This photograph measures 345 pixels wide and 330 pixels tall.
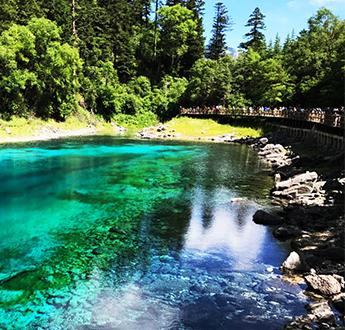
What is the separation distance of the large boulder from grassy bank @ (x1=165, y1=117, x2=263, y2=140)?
4120 centimetres

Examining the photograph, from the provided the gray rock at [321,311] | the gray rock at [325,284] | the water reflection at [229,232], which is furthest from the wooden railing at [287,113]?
the gray rock at [321,311]

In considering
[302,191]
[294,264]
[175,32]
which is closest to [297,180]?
[302,191]

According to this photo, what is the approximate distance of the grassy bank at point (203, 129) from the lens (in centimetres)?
6024

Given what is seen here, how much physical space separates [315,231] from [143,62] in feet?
255

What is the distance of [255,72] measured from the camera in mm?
66062

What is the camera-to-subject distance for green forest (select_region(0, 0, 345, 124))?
167 ft

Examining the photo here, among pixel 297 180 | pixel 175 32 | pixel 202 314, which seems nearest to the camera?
pixel 202 314

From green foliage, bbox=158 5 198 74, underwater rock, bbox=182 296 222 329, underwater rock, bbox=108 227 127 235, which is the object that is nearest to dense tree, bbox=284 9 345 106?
green foliage, bbox=158 5 198 74

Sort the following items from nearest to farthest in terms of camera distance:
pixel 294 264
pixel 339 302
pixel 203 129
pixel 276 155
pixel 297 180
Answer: pixel 339 302
pixel 294 264
pixel 297 180
pixel 276 155
pixel 203 129

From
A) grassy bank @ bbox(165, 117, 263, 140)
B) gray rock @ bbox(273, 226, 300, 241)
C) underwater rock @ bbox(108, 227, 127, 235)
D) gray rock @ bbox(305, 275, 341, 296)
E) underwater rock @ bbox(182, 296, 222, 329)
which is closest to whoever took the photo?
underwater rock @ bbox(182, 296, 222, 329)

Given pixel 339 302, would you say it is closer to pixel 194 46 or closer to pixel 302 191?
pixel 302 191

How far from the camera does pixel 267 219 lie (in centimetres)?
1830

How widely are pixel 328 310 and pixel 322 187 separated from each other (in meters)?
13.5

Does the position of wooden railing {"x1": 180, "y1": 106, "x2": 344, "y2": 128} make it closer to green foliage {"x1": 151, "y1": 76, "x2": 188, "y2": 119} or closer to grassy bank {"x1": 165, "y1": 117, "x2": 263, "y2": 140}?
grassy bank {"x1": 165, "y1": 117, "x2": 263, "y2": 140}
